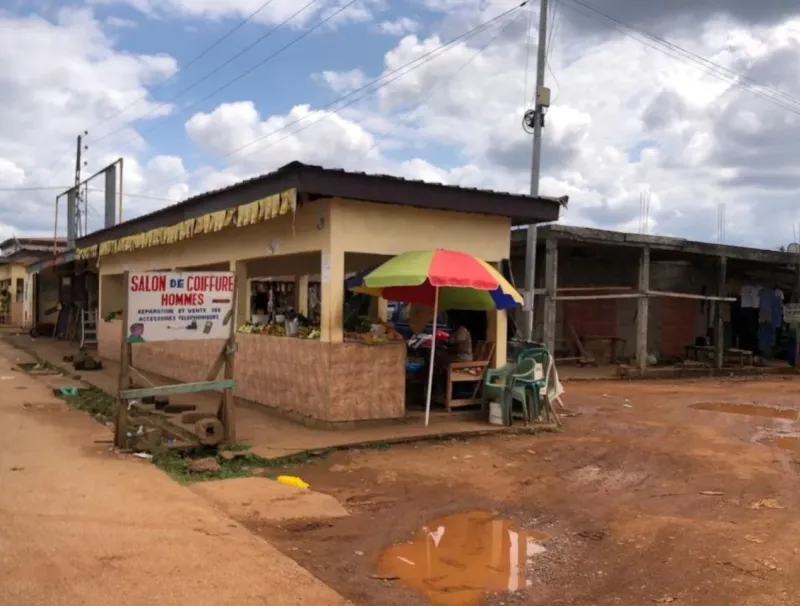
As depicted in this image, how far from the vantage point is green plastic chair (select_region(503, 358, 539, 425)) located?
33.0 ft

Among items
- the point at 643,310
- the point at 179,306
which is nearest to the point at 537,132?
the point at 643,310

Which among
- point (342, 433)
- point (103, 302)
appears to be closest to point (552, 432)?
point (342, 433)

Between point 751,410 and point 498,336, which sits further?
point 751,410

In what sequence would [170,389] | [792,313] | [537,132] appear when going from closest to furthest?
[170,389] < [537,132] < [792,313]

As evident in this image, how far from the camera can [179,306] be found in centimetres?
824

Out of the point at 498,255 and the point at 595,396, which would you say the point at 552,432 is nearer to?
the point at 498,255

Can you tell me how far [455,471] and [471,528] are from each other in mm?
1840

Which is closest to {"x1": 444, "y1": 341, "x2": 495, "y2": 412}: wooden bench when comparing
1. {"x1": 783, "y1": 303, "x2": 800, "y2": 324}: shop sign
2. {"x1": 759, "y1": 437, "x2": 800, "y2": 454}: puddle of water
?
{"x1": 759, "y1": 437, "x2": 800, "y2": 454}: puddle of water

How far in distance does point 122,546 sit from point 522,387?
639 cm

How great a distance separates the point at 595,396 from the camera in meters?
14.7

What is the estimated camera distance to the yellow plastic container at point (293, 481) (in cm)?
690

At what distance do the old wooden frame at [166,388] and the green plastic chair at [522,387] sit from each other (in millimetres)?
3838

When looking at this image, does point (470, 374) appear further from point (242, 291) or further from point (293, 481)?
point (242, 291)

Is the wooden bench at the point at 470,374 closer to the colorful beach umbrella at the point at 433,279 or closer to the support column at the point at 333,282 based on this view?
the colorful beach umbrella at the point at 433,279
